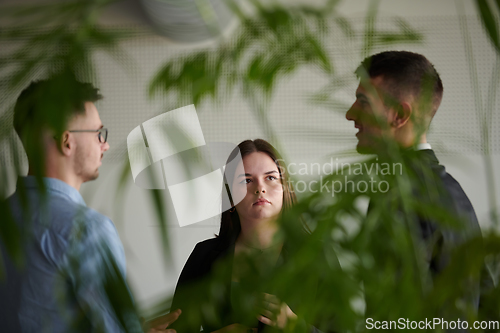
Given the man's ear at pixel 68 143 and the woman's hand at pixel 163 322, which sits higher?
the man's ear at pixel 68 143

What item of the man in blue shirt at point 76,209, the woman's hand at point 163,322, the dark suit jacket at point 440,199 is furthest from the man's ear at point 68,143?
the dark suit jacket at point 440,199

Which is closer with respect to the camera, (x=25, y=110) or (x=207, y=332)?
(x=25, y=110)

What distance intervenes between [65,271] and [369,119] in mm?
249

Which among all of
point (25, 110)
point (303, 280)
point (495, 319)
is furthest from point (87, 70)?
point (495, 319)

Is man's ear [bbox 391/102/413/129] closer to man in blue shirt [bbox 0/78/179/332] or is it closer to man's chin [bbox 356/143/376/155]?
man's chin [bbox 356/143/376/155]

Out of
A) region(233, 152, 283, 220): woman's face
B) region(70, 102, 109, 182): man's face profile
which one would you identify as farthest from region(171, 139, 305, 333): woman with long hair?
region(70, 102, 109, 182): man's face profile

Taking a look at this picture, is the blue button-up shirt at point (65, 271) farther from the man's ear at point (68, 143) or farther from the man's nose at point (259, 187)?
the man's nose at point (259, 187)

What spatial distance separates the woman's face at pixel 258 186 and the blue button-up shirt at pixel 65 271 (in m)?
0.12

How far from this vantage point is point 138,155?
250 millimetres

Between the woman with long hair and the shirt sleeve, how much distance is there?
53 millimetres

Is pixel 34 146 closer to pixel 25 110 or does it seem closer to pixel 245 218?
pixel 25 110

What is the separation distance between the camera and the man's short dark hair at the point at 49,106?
201 millimetres

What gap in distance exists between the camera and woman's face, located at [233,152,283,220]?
365 millimetres

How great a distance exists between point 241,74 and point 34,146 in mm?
147
